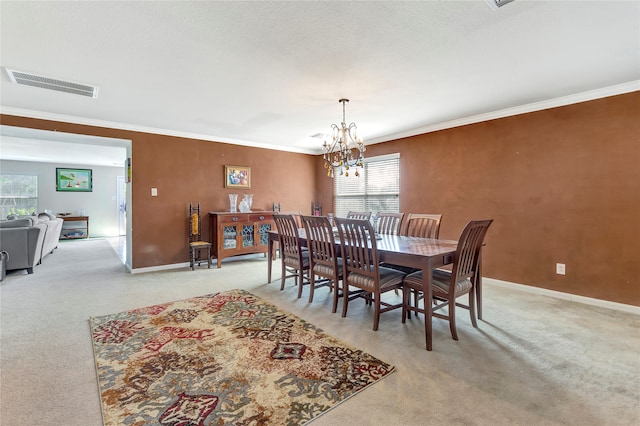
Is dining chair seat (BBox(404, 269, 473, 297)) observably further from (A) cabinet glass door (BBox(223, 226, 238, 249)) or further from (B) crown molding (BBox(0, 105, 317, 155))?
(B) crown molding (BBox(0, 105, 317, 155))

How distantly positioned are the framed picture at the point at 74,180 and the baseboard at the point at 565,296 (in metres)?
10.9

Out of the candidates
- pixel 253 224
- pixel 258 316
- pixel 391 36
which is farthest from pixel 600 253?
pixel 253 224

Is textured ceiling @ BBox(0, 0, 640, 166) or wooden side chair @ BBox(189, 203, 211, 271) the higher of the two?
textured ceiling @ BBox(0, 0, 640, 166)

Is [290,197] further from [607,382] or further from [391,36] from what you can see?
[607,382]

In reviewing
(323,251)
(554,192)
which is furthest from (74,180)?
(554,192)

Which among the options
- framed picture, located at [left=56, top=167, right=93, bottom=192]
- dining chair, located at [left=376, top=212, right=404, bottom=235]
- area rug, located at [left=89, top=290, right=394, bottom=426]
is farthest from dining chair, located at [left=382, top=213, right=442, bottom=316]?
framed picture, located at [left=56, top=167, right=93, bottom=192]

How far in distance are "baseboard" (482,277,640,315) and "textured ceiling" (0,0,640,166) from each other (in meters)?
2.23

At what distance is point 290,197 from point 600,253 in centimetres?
492

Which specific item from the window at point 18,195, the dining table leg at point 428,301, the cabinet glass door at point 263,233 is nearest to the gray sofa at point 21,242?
the cabinet glass door at point 263,233

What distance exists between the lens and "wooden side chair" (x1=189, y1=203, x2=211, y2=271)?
4845 millimetres

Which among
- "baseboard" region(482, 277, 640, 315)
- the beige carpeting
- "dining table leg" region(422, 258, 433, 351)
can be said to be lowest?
the beige carpeting

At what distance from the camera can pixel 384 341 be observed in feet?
7.68

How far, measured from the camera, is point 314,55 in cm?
238

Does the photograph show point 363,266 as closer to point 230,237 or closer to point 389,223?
point 389,223
